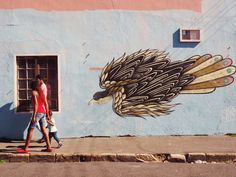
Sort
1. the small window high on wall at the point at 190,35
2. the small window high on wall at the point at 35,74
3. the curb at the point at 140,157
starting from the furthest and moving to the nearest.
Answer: the small window high on wall at the point at 190,35 < the small window high on wall at the point at 35,74 < the curb at the point at 140,157

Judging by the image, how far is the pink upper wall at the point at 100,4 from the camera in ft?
36.1

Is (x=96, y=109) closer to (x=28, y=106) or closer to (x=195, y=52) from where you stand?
(x=28, y=106)

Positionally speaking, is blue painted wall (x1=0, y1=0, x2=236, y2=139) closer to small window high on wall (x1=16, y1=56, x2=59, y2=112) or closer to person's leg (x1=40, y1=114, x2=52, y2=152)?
small window high on wall (x1=16, y1=56, x2=59, y2=112)

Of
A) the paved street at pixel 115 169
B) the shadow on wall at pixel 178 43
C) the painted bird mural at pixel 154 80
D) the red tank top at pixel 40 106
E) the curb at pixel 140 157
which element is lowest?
the paved street at pixel 115 169

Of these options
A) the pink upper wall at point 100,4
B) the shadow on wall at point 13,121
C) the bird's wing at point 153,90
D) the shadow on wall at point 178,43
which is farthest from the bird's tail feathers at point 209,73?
the shadow on wall at point 13,121

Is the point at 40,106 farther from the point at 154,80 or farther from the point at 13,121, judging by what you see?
the point at 154,80

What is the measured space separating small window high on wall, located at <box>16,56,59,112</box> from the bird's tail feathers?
10.4ft

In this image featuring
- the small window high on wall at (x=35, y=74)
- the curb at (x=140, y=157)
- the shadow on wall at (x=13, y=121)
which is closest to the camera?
the curb at (x=140, y=157)

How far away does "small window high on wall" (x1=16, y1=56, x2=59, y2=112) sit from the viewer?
437 inches

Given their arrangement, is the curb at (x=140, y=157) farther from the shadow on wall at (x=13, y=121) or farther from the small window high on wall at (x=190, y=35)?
the small window high on wall at (x=190, y=35)

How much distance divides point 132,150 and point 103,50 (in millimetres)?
2889

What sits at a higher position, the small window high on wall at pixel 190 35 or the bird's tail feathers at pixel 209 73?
the small window high on wall at pixel 190 35

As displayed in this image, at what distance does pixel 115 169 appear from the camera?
809 cm

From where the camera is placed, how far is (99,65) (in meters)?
11.1
